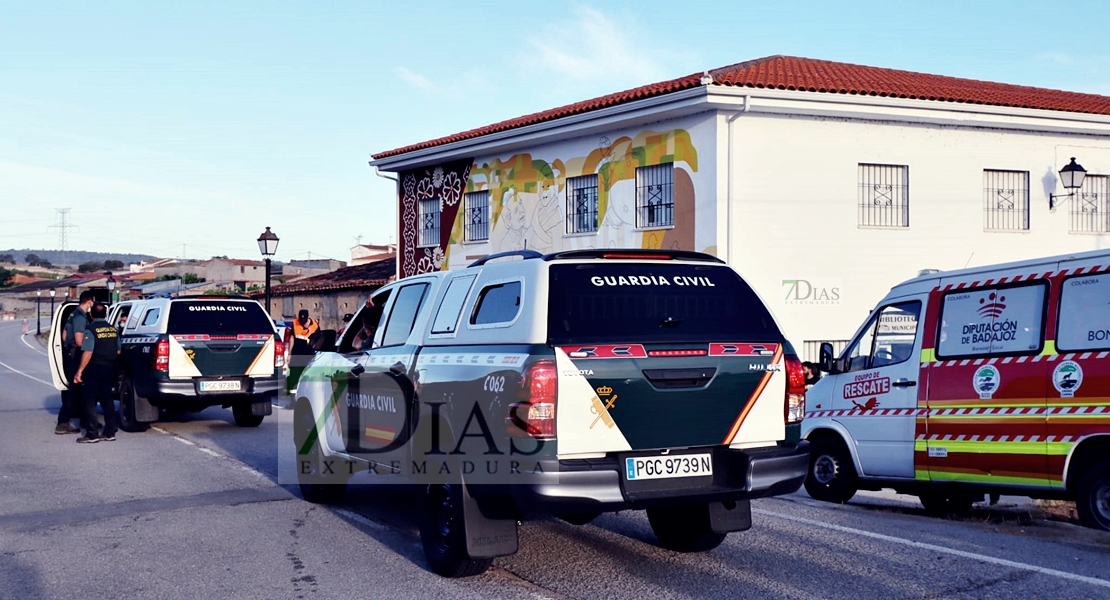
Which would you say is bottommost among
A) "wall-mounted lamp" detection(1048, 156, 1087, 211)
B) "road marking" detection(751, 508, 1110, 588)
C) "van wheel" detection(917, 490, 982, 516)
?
"van wheel" detection(917, 490, 982, 516)

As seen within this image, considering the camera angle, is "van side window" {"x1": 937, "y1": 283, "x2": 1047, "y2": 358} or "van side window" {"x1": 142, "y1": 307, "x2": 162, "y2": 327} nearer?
"van side window" {"x1": 937, "y1": 283, "x2": 1047, "y2": 358}

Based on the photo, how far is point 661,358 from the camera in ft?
18.3

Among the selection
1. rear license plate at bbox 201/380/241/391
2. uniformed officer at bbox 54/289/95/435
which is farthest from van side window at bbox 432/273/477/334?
rear license plate at bbox 201/380/241/391

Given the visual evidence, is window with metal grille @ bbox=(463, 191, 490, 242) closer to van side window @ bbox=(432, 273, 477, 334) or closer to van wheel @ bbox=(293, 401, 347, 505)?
van wheel @ bbox=(293, 401, 347, 505)

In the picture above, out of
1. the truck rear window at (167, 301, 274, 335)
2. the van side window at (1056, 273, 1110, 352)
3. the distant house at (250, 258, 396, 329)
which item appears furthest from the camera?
the distant house at (250, 258, 396, 329)

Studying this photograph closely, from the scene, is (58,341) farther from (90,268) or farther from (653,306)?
(90,268)

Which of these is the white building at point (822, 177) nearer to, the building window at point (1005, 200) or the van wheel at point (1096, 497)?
the building window at point (1005, 200)

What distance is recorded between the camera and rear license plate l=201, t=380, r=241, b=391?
46.5 feet

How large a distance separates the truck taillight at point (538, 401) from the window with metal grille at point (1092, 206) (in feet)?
65.3

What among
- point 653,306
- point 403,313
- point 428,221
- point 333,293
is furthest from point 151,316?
point 333,293

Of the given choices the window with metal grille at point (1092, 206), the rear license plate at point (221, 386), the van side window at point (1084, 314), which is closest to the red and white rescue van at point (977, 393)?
the van side window at point (1084, 314)

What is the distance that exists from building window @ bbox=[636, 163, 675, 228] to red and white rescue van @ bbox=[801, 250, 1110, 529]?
35.1 ft

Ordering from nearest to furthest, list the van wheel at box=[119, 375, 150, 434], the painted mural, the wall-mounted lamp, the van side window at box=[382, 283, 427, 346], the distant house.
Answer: the van side window at box=[382, 283, 427, 346], the van wheel at box=[119, 375, 150, 434], the painted mural, the wall-mounted lamp, the distant house

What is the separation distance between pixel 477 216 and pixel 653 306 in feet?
65.6
